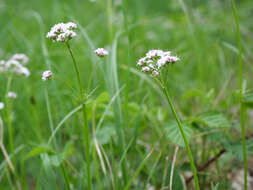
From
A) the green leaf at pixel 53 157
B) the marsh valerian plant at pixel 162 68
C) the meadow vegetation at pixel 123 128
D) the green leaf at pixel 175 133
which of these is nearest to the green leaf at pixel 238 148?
the meadow vegetation at pixel 123 128

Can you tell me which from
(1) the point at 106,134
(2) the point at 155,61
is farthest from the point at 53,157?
(2) the point at 155,61

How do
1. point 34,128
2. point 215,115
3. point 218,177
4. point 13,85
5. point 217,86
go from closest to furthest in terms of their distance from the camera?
point 215,115 < point 218,177 < point 34,128 < point 13,85 < point 217,86

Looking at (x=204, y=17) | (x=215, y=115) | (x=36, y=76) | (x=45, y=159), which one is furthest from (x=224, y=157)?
(x=204, y=17)

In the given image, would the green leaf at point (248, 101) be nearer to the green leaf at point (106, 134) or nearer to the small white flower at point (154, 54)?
the small white flower at point (154, 54)

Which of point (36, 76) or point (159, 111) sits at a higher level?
point (36, 76)

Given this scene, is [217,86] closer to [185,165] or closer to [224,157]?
[224,157]

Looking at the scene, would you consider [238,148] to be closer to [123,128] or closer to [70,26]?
[123,128]
